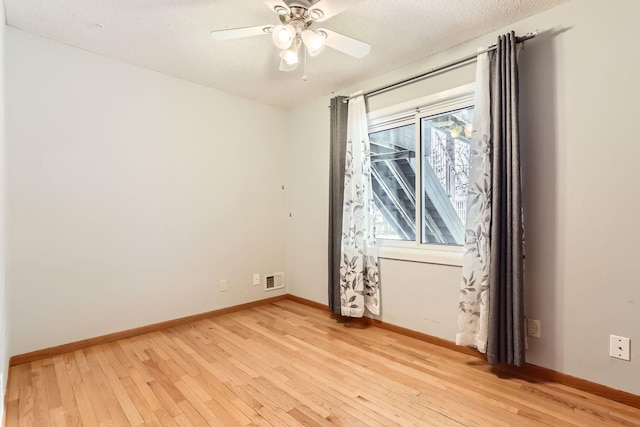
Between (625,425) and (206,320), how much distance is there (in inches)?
121

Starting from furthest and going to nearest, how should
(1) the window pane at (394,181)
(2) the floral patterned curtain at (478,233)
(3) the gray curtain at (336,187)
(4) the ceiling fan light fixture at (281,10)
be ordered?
1. (3) the gray curtain at (336,187)
2. (1) the window pane at (394,181)
3. (2) the floral patterned curtain at (478,233)
4. (4) the ceiling fan light fixture at (281,10)

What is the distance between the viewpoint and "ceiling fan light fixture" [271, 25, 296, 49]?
5.49 ft

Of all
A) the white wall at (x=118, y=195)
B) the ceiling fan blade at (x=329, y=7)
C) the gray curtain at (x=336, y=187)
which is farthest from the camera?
the gray curtain at (x=336, y=187)

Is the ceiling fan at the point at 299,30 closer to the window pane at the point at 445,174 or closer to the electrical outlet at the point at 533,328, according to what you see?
the window pane at the point at 445,174

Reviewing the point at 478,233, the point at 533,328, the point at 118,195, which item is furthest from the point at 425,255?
the point at 118,195

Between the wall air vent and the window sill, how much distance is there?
1446 millimetres

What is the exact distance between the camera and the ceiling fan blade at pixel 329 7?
1.55 m

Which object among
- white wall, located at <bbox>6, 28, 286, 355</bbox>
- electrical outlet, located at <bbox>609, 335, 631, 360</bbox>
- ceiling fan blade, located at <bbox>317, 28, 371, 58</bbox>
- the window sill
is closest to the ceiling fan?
ceiling fan blade, located at <bbox>317, 28, 371, 58</bbox>

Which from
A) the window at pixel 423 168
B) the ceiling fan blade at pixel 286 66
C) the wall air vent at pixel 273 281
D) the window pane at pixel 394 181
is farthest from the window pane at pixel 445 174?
the wall air vent at pixel 273 281

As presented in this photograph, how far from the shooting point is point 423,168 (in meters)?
2.70

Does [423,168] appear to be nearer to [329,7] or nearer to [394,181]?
[394,181]

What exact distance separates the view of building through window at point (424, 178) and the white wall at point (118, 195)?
1.45 metres

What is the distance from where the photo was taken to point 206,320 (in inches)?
122

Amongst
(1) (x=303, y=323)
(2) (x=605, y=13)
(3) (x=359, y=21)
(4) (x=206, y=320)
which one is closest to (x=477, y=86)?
(2) (x=605, y=13)
